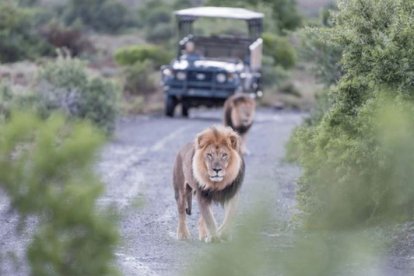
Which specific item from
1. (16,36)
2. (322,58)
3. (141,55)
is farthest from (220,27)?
(322,58)

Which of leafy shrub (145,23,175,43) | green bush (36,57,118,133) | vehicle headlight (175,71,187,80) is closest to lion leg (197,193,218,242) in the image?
green bush (36,57,118,133)

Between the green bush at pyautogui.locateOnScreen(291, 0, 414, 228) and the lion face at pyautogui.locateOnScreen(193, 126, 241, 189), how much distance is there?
94cm

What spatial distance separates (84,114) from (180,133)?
7.09ft

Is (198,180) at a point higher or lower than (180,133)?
higher

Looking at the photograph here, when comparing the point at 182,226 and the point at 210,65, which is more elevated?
the point at 182,226

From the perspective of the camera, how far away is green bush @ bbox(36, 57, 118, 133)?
28.4 m

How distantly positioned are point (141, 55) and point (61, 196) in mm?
45787

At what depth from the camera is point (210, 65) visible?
3703 cm

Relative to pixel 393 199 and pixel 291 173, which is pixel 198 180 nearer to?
pixel 393 199

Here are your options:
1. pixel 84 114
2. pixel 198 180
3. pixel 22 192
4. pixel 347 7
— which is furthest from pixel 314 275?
pixel 84 114

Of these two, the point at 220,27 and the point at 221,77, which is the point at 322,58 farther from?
the point at 220,27

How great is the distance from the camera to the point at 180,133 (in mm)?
29578

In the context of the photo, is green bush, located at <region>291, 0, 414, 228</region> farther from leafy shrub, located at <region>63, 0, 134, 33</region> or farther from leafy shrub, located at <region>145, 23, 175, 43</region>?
leafy shrub, located at <region>63, 0, 134, 33</region>

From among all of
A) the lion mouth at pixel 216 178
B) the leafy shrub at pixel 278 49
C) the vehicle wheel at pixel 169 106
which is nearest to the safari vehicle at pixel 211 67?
the vehicle wheel at pixel 169 106
